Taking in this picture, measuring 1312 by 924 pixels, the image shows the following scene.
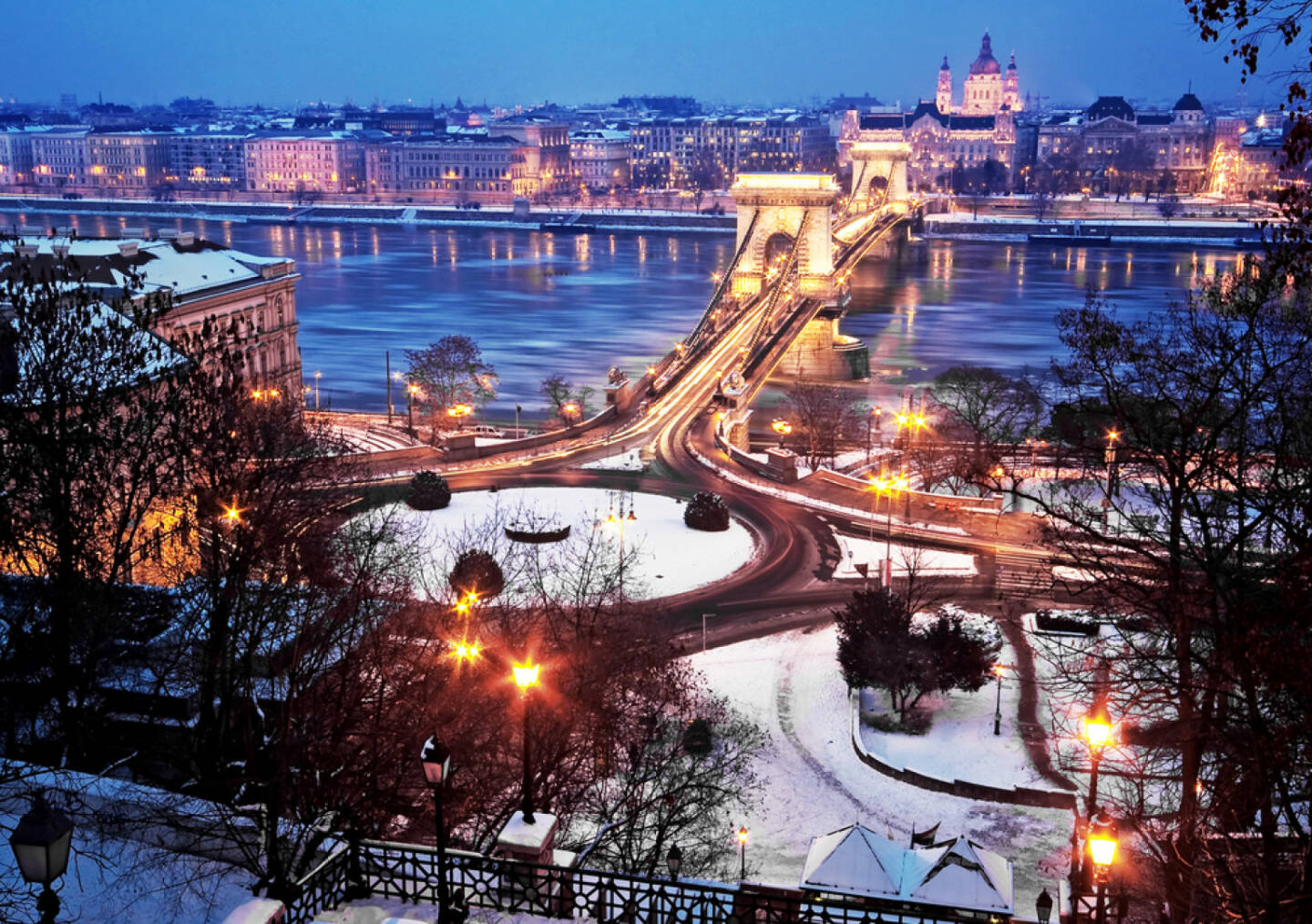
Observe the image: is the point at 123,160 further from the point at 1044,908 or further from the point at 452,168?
the point at 1044,908

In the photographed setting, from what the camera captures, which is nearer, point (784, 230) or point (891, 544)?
point (891, 544)

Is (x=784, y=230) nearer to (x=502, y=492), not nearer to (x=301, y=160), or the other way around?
(x=502, y=492)

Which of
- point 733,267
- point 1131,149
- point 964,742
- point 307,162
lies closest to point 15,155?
point 307,162

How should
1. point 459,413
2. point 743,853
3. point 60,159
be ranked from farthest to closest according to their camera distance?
1. point 60,159
2. point 459,413
3. point 743,853

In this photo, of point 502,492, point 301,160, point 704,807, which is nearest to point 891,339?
point 502,492

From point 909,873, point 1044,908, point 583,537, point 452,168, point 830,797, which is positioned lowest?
point 830,797
